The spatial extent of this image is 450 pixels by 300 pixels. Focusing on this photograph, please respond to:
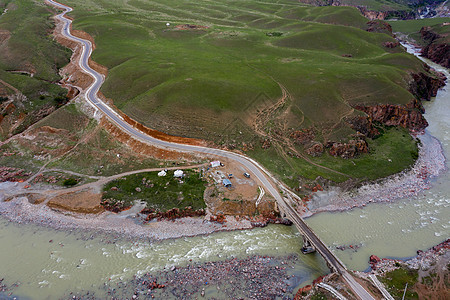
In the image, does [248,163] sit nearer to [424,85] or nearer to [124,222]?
[124,222]

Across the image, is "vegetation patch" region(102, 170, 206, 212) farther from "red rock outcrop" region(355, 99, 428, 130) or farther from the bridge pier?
"red rock outcrop" region(355, 99, 428, 130)

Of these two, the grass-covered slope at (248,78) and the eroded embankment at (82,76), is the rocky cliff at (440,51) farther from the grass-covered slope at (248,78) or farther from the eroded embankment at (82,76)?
the eroded embankment at (82,76)

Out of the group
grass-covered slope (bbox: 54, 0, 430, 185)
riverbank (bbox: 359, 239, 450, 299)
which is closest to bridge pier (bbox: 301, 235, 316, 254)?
riverbank (bbox: 359, 239, 450, 299)

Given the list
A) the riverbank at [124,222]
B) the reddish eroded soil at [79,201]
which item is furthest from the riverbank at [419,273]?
the reddish eroded soil at [79,201]

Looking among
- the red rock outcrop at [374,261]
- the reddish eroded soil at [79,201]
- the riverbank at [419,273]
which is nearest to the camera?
the riverbank at [419,273]

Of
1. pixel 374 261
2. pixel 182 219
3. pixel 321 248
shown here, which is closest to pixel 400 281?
pixel 374 261

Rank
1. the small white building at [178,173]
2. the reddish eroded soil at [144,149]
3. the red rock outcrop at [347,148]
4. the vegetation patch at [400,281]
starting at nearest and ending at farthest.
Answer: the vegetation patch at [400,281] < the small white building at [178,173] < the reddish eroded soil at [144,149] < the red rock outcrop at [347,148]
